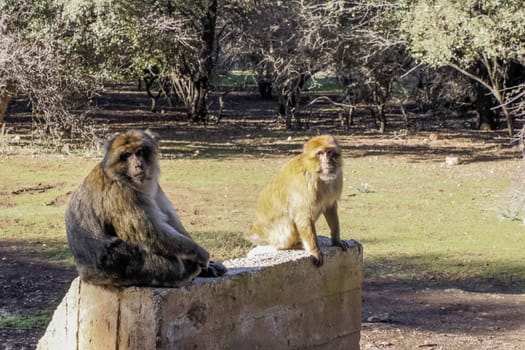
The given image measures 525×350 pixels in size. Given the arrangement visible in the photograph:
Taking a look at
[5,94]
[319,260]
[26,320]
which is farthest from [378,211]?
[5,94]

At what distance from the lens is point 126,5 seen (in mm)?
21750

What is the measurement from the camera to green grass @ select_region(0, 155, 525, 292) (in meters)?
11.9

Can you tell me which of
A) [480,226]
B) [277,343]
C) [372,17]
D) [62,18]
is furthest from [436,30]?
[277,343]

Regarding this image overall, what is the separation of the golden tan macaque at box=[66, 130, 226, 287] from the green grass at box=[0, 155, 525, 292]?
6350 millimetres

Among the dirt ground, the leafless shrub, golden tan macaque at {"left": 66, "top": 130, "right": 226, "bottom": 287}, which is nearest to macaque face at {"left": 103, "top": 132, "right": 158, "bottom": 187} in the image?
golden tan macaque at {"left": 66, "top": 130, "right": 226, "bottom": 287}

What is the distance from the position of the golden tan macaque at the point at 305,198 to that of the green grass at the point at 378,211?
4.33 meters

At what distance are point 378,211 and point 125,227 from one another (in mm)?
10822

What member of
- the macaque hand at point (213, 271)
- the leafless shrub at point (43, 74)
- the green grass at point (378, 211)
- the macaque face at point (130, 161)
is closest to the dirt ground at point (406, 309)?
the green grass at point (378, 211)

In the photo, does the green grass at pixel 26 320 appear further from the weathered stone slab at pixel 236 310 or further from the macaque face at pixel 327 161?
the macaque face at pixel 327 161

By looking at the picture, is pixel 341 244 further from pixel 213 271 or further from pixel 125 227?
pixel 125 227

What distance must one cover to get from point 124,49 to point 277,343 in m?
17.7

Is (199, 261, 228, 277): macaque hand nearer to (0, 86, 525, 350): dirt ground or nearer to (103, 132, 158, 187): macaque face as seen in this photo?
(103, 132, 158, 187): macaque face

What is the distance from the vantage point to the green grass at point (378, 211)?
1187cm

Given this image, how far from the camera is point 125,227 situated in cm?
507
